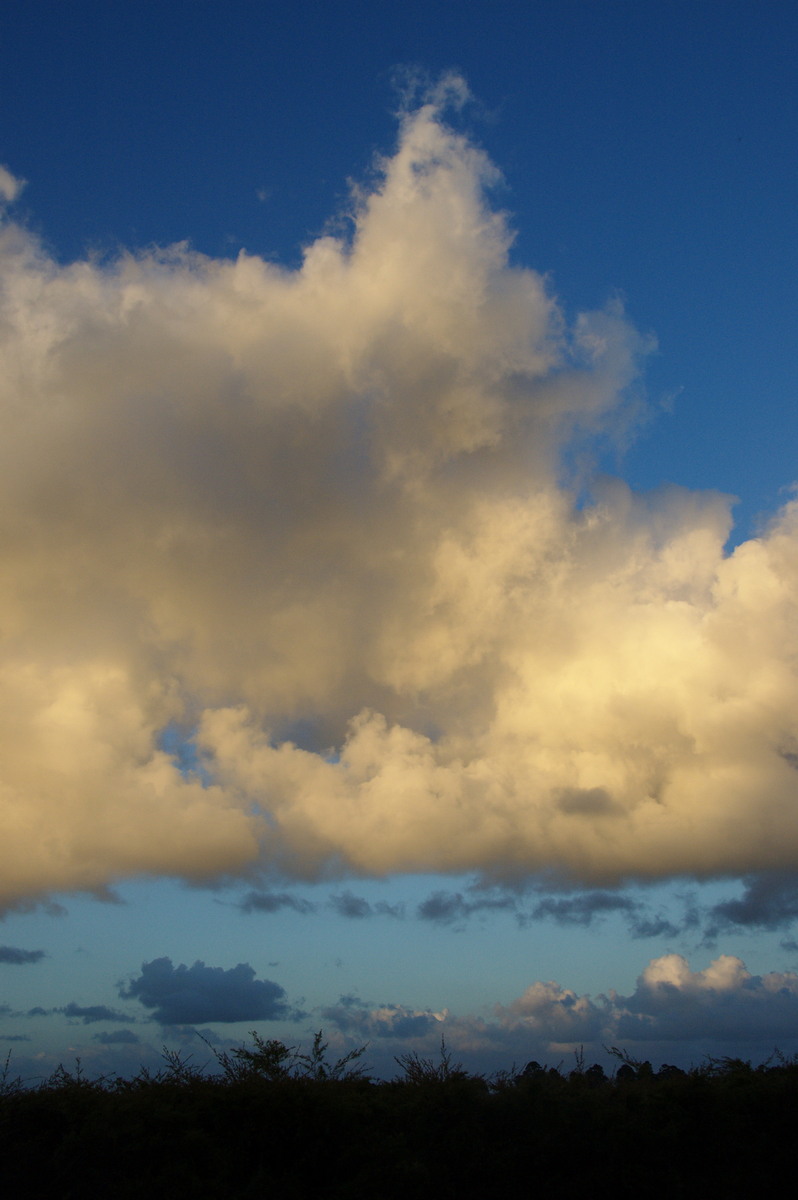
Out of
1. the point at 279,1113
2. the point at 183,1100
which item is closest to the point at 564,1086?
the point at 279,1113

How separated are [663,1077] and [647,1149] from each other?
236cm

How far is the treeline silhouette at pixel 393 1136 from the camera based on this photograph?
1691 centimetres

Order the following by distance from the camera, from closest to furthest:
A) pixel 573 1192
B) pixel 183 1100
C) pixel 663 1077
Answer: pixel 573 1192 → pixel 183 1100 → pixel 663 1077

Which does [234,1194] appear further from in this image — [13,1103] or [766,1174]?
[766,1174]

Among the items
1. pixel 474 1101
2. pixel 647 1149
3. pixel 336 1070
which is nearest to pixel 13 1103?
pixel 336 1070

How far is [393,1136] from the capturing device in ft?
58.6

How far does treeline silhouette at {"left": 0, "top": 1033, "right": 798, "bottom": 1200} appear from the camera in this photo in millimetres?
16906

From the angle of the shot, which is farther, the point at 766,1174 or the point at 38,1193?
the point at 766,1174

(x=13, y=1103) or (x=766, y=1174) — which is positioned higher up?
(x=13, y=1103)

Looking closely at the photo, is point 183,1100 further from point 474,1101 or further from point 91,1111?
point 474,1101

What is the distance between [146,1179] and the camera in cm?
1672

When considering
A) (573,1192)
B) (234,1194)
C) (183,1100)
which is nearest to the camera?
(234,1194)

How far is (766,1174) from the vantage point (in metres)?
18.5

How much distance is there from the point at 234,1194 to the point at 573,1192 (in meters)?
6.72
